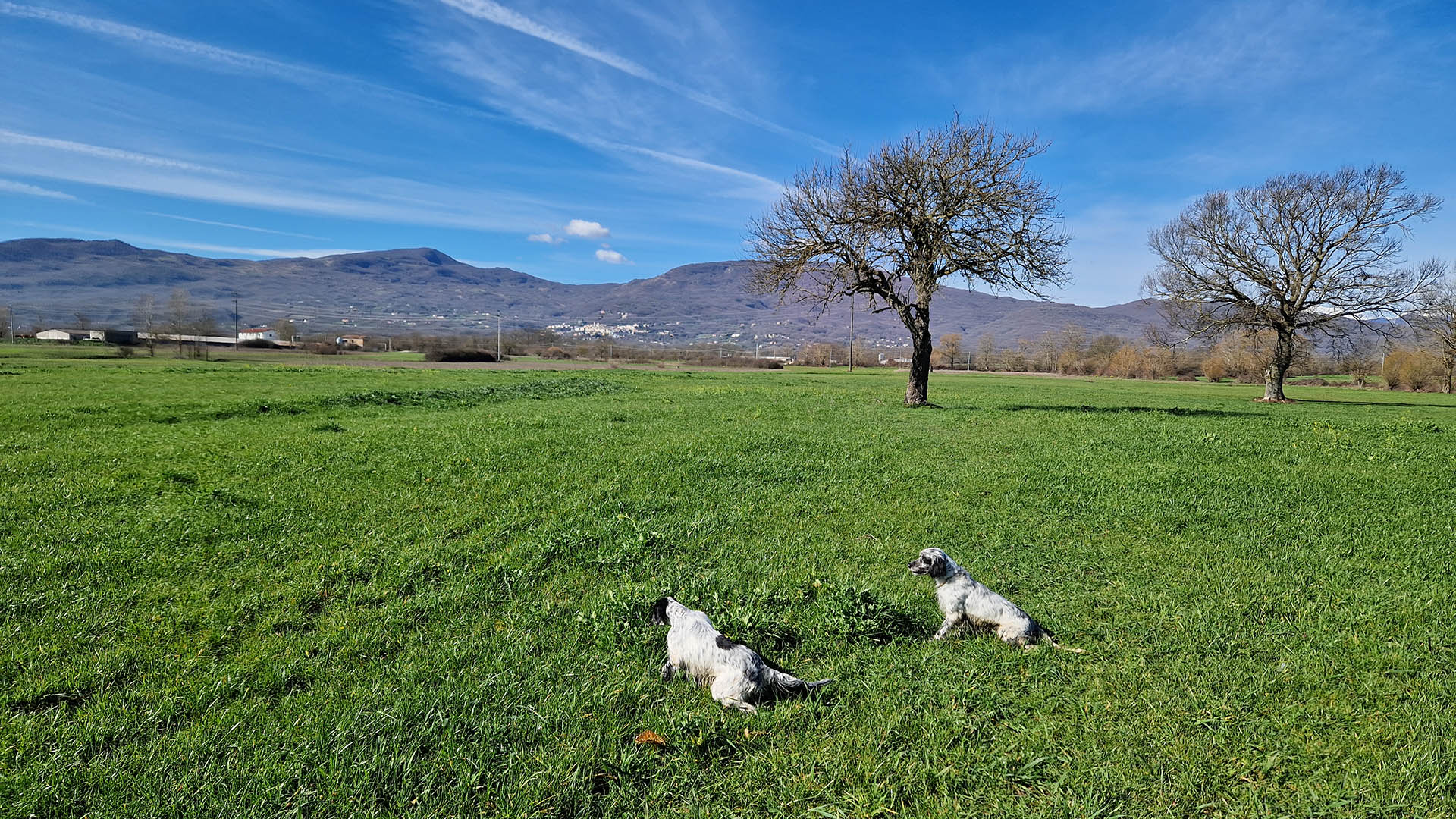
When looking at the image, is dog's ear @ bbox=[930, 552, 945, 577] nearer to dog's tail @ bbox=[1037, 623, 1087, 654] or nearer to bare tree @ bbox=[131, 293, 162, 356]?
dog's tail @ bbox=[1037, 623, 1087, 654]

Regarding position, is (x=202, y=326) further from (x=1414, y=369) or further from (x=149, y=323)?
(x=1414, y=369)

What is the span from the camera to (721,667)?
419cm

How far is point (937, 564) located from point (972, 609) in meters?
0.43

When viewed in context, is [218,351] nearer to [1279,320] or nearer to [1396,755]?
[1396,755]

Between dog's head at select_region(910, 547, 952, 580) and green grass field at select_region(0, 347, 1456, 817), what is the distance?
458 millimetres

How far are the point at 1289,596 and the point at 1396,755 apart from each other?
9.01 ft

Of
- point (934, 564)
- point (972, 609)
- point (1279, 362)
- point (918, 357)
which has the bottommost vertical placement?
point (972, 609)

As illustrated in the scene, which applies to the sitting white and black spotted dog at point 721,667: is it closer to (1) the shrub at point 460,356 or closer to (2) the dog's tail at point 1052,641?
(2) the dog's tail at point 1052,641

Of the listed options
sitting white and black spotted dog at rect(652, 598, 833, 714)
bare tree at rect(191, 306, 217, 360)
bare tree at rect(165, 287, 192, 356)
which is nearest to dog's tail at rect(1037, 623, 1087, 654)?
sitting white and black spotted dog at rect(652, 598, 833, 714)

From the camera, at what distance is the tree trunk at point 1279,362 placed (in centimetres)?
3819

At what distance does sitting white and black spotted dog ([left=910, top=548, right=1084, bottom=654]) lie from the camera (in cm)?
493

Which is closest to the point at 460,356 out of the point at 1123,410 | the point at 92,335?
the point at 92,335

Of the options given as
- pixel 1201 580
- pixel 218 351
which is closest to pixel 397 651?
pixel 1201 580

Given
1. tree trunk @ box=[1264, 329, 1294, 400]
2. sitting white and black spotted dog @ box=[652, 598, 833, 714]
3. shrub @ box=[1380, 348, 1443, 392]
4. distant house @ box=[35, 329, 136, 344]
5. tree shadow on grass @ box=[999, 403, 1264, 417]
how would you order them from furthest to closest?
distant house @ box=[35, 329, 136, 344] → shrub @ box=[1380, 348, 1443, 392] → tree trunk @ box=[1264, 329, 1294, 400] → tree shadow on grass @ box=[999, 403, 1264, 417] → sitting white and black spotted dog @ box=[652, 598, 833, 714]
